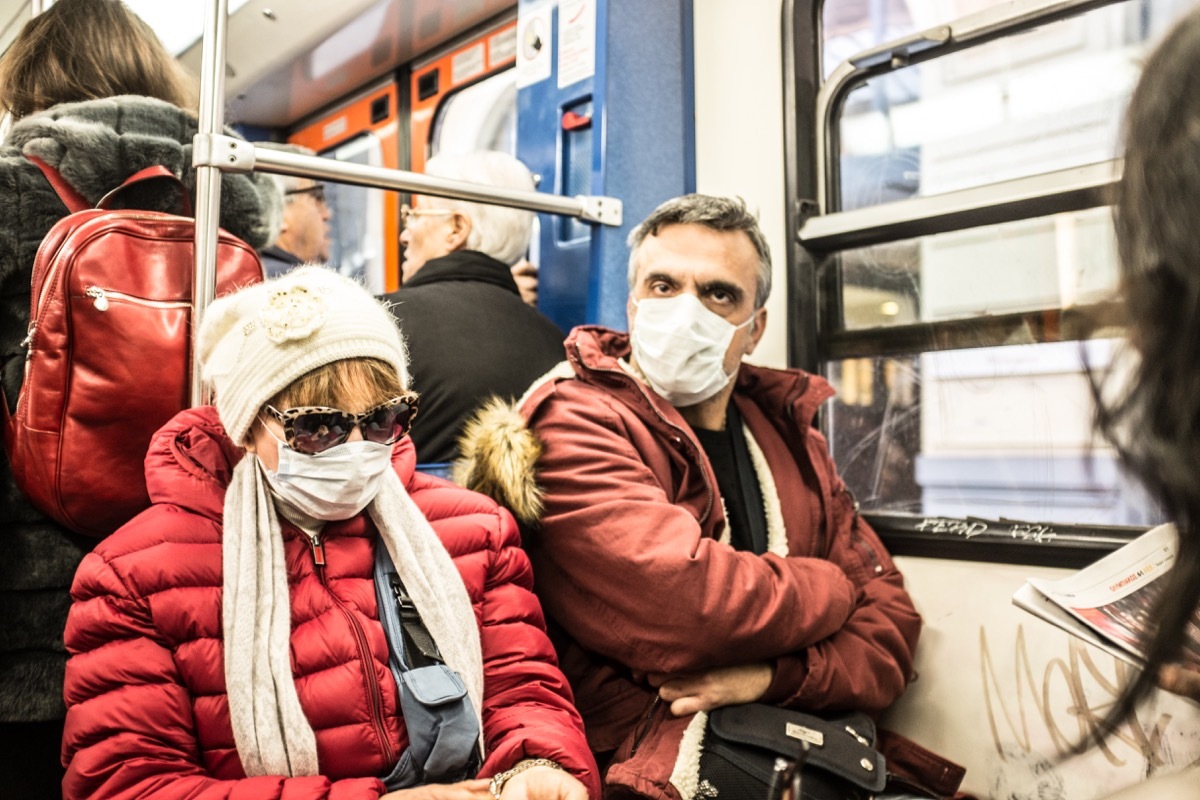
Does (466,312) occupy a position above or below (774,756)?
above

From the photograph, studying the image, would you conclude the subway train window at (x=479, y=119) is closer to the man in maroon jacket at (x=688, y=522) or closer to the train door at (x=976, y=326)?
the train door at (x=976, y=326)

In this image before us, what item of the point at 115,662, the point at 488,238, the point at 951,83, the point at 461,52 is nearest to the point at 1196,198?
the point at 115,662

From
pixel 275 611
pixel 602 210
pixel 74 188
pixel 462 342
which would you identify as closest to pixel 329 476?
pixel 275 611

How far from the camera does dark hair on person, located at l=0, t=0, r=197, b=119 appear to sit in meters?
2.15

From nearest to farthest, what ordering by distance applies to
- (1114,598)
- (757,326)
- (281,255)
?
(1114,598) < (757,326) < (281,255)

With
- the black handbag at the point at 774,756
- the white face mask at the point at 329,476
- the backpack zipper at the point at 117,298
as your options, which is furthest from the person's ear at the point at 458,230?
the black handbag at the point at 774,756

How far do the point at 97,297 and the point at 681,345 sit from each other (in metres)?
1.29

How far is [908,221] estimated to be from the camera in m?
2.62

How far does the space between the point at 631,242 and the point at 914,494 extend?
3.41ft

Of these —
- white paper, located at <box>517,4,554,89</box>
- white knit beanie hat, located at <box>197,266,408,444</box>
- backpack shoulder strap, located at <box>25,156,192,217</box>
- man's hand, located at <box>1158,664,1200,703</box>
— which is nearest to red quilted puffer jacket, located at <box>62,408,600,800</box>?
white knit beanie hat, located at <box>197,266,408,444</box>

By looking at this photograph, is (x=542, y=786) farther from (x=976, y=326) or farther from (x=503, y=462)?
(x=976, y=326)

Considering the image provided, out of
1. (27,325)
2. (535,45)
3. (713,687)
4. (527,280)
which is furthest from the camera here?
(527,280)

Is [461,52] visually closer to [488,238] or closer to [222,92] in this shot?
[488,238]

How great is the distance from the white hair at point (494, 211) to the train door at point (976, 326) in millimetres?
860
